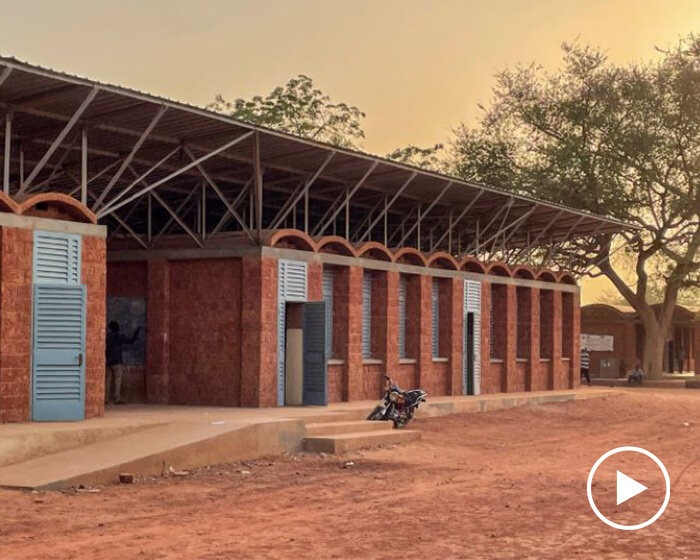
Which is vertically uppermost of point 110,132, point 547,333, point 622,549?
point 110,132

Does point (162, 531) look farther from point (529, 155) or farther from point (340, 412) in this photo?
point (529, 155)

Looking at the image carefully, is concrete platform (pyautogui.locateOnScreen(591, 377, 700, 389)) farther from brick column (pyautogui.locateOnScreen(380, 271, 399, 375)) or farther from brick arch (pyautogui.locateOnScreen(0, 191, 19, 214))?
brick arch (pyautogui.locateOnScreen(0, 191, 19, 214))

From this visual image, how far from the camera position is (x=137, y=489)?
13.5 meters

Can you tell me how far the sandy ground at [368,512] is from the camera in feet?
32.2

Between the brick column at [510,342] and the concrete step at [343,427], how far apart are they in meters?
11.1

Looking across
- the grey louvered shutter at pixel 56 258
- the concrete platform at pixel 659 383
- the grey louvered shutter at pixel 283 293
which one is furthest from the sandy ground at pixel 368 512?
the concrete platform at pixel 659 383

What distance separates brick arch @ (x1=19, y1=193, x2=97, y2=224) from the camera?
665 inches

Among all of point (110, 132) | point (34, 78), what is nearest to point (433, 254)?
point (110, 132)

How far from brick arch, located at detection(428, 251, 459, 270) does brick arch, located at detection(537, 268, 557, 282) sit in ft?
17.6

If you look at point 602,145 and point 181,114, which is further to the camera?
point 602,145

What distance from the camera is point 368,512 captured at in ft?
39.3

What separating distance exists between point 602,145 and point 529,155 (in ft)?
12.1

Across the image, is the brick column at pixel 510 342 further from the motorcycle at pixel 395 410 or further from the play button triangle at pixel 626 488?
the play button triangle at pixel 626 488

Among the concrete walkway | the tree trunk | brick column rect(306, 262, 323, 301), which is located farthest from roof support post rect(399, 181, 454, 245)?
the tree trunk
